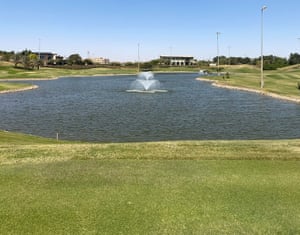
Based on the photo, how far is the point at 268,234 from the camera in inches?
318

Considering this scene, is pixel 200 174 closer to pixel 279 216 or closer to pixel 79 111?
pixel 279 216

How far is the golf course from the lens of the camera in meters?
8.39

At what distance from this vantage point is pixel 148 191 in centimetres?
1030

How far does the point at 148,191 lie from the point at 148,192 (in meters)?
0.07

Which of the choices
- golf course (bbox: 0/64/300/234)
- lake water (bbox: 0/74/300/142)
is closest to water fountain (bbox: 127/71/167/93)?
lake water (bbox: 0/74/300/142)

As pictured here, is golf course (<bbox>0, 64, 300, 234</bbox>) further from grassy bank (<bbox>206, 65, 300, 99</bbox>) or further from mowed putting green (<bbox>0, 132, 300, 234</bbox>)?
grassy bank (<bbox>206, 65, 300, 99</bbox>)

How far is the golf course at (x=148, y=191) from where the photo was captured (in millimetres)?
8391

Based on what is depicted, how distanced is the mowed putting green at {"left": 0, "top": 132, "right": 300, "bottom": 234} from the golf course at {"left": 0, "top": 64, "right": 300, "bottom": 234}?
0.06 feet

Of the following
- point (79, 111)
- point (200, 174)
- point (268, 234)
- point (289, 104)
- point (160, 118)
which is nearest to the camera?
point (268, 234)

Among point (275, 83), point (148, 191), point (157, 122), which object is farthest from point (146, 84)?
point (148, 191)

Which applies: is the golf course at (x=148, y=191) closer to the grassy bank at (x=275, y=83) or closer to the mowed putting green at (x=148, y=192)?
the mowed putting green at (x=148, y=192)

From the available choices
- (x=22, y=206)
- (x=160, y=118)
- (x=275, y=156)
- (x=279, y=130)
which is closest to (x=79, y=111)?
(x=160, y=118)

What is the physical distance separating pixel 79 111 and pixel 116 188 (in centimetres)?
4047

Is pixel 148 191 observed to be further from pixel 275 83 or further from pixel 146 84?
pixel 146 84
